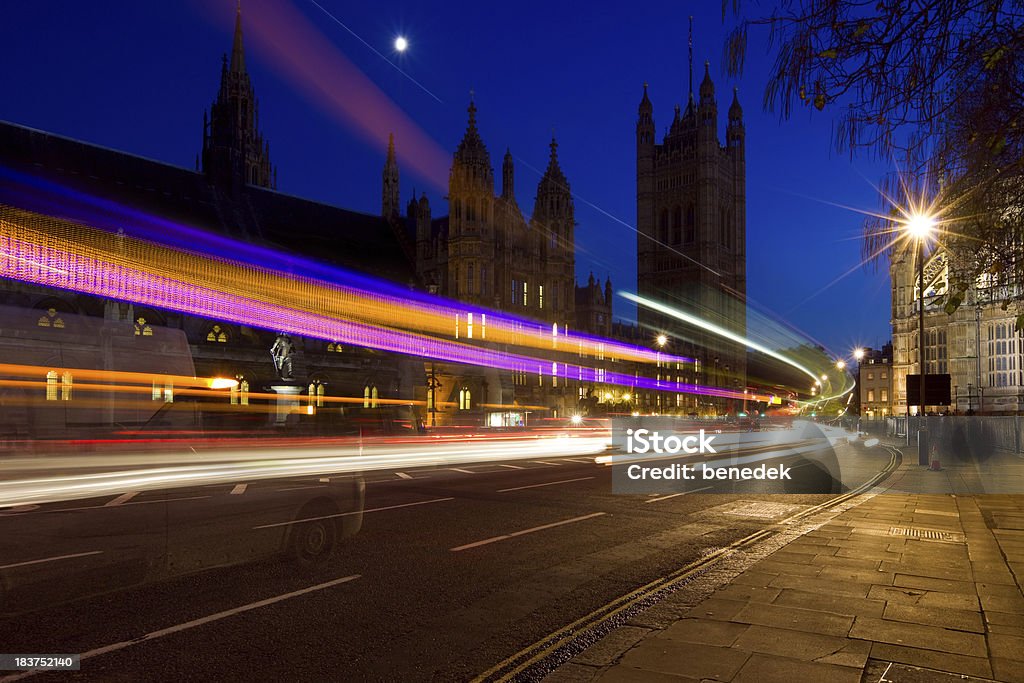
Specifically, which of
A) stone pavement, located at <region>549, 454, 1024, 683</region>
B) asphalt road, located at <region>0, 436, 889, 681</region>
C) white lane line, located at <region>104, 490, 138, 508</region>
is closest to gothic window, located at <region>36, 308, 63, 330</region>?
white lane line, located at <region>104, 490, 138, 508</region>

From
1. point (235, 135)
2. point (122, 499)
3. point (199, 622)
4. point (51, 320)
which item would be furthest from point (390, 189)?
point (199, 622)

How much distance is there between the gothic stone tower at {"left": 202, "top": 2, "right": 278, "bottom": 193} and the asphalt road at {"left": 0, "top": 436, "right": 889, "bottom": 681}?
54.9 meters

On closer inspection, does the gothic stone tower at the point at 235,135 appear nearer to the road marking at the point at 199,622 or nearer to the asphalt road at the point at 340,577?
the asphalt road at the point at 340,577

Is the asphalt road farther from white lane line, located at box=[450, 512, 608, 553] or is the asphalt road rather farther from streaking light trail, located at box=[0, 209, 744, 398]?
streaking light trail, located at box=[0, 209, 744, 398]

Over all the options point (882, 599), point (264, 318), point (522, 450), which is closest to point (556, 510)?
point (882, 599)

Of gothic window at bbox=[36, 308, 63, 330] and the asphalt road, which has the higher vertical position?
gothic window at bbox=[36, 308, 63, 330]

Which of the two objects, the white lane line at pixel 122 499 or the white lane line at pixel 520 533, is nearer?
the white lane line at pixel 520 533

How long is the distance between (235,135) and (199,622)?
219 feet

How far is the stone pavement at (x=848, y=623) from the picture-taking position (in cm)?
513

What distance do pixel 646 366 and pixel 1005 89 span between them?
390ft

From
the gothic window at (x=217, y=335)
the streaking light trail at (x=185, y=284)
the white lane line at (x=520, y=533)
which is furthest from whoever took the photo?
the gothic window at (x=217, y=335)

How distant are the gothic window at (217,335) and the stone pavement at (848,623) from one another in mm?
49278

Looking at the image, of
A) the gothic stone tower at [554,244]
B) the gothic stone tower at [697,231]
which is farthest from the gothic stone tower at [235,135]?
the gothic stone tower at [697,231]

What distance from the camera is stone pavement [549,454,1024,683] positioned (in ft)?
16.8
